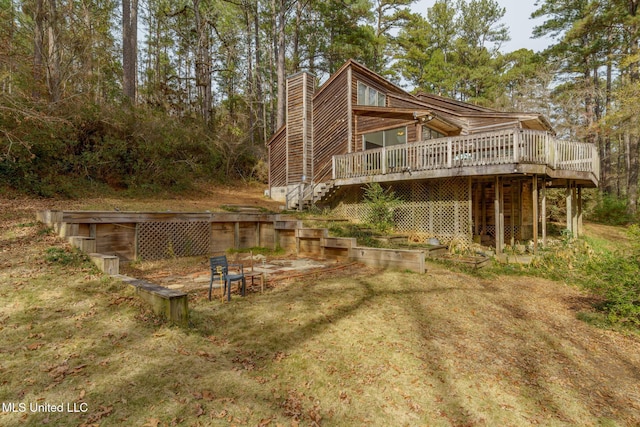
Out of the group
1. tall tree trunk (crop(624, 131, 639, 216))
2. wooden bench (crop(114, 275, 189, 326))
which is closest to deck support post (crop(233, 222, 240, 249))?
wooden bench (crop(114, 275, 189, 326))

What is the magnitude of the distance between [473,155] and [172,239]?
9996 millimetres

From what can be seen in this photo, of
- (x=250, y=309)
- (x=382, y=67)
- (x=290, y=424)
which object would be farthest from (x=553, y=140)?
(x=382, y=67)

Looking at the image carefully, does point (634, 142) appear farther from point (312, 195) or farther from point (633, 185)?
point (312, 195)

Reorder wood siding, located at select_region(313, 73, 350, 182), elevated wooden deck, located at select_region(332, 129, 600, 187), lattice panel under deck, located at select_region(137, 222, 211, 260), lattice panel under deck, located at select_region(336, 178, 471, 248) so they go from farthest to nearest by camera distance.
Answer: wood siding, located at select_region(313, 73, 350, 182), lattice panel under deck, located at select_region(336, 178, 471, 248), elevated wooden deck, located at select_region(332, 129, 600, 187), lattice panel under deck, located at select_region(137, 222, 211, 260)

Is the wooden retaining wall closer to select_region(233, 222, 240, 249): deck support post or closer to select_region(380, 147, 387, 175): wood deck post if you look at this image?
select_region(233, 222, 240, 249): deck support post

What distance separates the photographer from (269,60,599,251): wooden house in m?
10.3

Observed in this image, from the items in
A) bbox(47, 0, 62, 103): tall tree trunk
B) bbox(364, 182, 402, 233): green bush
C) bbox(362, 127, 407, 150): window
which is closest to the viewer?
bbox(364, 182, 402, 233): green bush

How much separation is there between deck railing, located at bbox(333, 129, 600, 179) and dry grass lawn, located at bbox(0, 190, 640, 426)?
514 centimetres

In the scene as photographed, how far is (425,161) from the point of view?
11078 mm

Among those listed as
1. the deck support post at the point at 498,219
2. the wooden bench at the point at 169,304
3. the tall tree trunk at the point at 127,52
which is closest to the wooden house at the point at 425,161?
the deck support post at the point at 498,219

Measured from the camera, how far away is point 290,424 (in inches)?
113

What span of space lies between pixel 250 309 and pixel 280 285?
1419 millimetres

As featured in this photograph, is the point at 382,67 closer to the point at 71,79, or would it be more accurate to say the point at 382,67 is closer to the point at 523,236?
the point at 523,236

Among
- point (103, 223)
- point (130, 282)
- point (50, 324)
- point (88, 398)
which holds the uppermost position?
point (103, 223)
